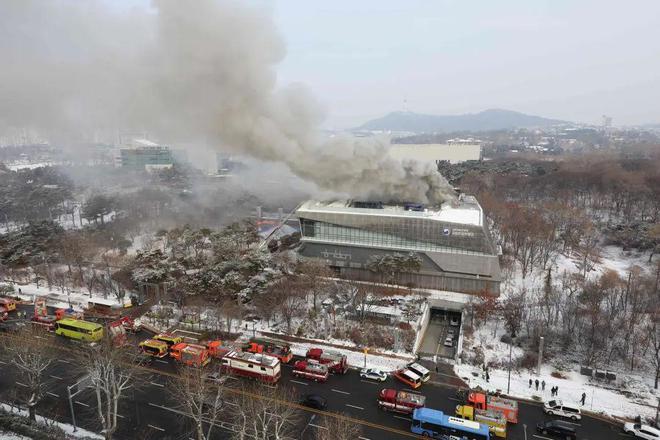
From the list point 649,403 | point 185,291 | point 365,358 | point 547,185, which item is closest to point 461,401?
point 365,358

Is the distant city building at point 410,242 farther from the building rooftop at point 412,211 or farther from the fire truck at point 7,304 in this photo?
the fire truck at point 7,304

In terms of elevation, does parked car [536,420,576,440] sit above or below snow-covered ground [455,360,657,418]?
above

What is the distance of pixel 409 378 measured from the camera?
20375mm

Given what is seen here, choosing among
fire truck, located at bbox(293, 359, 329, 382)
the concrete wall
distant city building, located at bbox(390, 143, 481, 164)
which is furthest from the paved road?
distant city building, located at bbox(390, 143, 481, 164)

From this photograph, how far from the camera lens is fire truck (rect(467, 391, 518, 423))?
57.9ft

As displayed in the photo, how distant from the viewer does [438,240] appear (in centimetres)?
3419

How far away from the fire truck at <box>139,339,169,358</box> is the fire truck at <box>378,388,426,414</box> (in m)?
12.2

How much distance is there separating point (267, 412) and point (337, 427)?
9.91ft

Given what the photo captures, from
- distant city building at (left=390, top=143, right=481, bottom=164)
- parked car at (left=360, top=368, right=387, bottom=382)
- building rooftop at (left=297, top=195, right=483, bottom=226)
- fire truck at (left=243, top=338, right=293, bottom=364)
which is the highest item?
distant city building at (left=390, top=143, right=481, bottom=164)

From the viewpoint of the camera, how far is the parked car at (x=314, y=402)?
1845 cm

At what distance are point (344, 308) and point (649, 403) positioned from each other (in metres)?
17.4

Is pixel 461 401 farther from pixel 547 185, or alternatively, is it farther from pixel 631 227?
pixel 547 185

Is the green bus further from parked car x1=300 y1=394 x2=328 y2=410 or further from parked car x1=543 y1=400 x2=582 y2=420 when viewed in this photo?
parked car x1=543 y1=400 x2=582 y2=420

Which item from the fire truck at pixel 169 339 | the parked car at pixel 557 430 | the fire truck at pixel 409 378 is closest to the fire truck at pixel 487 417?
the parked car at pixel 557 430
